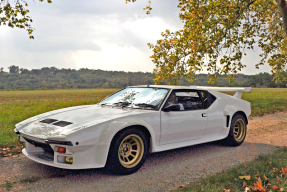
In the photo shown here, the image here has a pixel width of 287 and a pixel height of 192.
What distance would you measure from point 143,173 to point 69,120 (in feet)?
5.01

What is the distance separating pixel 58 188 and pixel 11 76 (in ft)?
296

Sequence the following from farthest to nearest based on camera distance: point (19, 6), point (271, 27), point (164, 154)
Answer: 1. point (271, 27)
2. point (19, 6)
3. point (164, 154)

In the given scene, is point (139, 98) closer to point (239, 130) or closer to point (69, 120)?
point (69, 120)

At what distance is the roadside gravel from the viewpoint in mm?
3930

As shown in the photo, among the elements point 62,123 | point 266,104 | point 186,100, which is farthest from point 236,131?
point 266,104

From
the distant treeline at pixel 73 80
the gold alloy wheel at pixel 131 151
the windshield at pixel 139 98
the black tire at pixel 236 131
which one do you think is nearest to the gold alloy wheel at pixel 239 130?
the black tire at pixel 236 131

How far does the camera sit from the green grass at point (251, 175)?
379 cm

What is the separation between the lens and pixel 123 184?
4.01m

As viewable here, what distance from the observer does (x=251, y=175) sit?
427 centimetres

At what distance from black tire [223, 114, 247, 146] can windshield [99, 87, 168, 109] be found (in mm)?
2103

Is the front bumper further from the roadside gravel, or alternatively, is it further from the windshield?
the windshield

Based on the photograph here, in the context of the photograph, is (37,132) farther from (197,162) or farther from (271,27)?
(271,27)

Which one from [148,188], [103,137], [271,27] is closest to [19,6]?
[103,137]

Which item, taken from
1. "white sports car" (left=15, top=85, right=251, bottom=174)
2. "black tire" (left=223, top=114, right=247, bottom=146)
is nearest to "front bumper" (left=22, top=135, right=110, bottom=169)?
"white sports car" (left=15, top=85, right=251, bottom=174)
